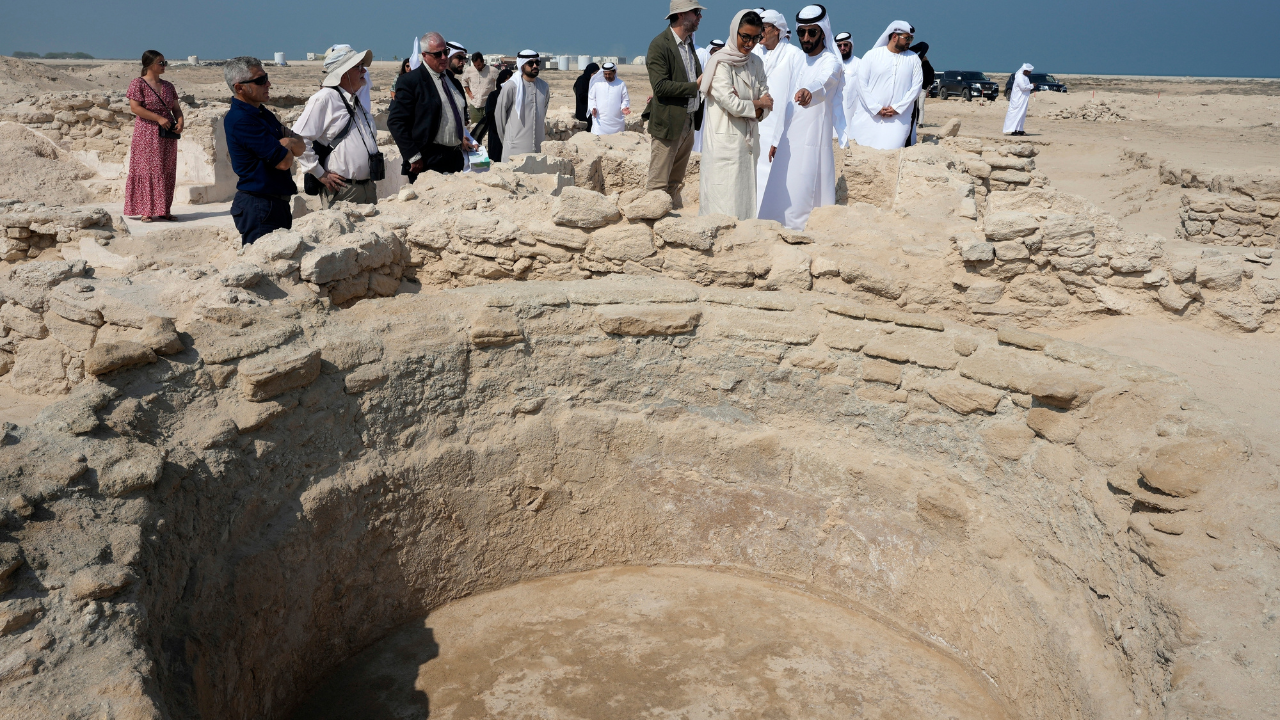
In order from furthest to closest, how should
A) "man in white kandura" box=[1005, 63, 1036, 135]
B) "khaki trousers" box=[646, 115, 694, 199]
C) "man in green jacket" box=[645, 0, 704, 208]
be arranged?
1. "man in white kandura" box=[1005, 63, 1036, 135]
2. "khaki trousers" box=[646, 115, 694, 199]
3. "man in green jacket" box=[645, 0, 704, 208]

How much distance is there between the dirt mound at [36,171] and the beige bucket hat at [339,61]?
16.8 feet

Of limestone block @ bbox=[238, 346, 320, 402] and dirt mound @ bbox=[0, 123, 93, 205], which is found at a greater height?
dirt mound @ bbox=[0, 123, 93, 205]

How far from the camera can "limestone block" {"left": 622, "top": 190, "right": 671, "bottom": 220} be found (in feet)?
14.5

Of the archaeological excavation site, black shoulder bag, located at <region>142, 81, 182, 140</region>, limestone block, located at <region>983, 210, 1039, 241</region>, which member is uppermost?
black shoulder bag, located at <region>142, 81, 182, 140</region>

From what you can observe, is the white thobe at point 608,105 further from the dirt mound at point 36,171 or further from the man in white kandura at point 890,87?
the dirt mound at point 36,171

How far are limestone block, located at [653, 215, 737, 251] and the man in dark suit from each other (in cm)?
209

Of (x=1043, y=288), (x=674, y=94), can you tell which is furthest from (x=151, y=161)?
(x=1043, y=288)

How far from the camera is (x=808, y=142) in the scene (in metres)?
6.59

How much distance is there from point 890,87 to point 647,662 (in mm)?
6468

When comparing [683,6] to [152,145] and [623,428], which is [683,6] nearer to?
[623,428]

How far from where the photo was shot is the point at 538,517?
441 cm

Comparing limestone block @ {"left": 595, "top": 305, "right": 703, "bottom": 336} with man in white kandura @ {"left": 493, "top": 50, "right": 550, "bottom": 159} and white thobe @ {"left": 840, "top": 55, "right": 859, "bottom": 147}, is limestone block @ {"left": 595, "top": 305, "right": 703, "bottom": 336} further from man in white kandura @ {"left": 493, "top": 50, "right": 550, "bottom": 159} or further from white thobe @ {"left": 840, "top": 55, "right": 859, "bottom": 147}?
white thobe @ {"left": 840, "top": 55, "right": 859, "bottom": 147}

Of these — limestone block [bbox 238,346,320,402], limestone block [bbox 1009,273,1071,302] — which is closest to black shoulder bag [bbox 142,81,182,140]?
limestone block [bbox 238,346,320,402]

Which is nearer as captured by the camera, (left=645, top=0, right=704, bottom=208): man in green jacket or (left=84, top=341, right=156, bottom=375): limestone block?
(left=84, top=341, right=156, bottom=375): limestone block
